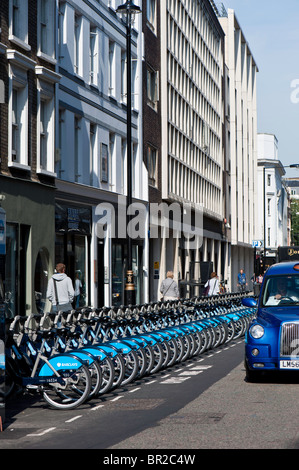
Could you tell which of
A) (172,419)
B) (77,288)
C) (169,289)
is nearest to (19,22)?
(169,289)

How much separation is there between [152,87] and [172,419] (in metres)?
33.4

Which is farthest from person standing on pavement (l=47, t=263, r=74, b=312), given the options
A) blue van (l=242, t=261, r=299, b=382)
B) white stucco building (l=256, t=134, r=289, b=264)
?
white stucco building (l=256, t=134, r=289, b=264)

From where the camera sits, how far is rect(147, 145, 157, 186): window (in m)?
41.3

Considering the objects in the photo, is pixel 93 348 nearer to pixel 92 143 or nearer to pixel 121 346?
pixel 121 346

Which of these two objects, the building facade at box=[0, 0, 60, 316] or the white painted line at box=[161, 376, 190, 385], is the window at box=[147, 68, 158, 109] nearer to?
the building facade at box=[0, 0, 60, 316]

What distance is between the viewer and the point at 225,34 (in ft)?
241

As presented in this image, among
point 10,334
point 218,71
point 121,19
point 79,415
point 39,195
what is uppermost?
point 218,71

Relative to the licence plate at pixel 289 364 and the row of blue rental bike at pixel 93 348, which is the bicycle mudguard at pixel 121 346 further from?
the licence plate at pixel 289 364

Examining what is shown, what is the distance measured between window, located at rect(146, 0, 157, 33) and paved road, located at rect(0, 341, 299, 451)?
2967 cm

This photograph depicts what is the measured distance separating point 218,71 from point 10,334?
187 feet

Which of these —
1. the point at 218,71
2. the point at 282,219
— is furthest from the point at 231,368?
the point at 282,219

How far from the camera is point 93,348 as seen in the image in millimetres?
12570

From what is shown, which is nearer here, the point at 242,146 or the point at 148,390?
the point at 148,390
